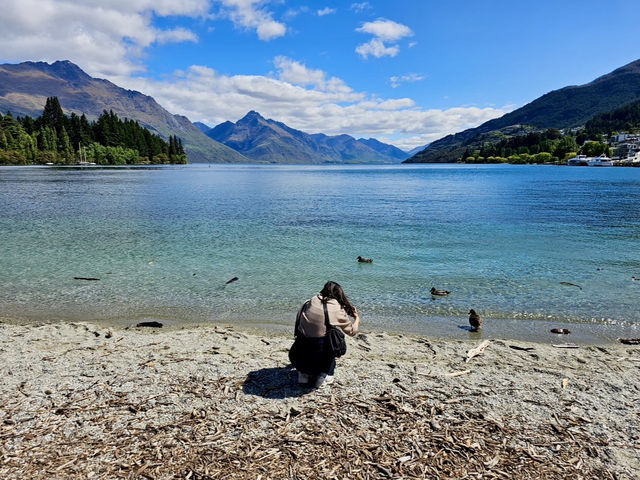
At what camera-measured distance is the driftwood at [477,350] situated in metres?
10.7

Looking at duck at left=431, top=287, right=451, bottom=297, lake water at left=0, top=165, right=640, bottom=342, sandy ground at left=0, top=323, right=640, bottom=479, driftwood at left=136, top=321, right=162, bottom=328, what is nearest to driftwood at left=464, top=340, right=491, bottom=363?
sandy ground at left=0, top=323, right=640, bottom=479

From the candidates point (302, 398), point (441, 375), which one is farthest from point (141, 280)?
point (441, 375)

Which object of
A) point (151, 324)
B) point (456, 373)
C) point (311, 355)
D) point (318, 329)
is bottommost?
point (151, 324)

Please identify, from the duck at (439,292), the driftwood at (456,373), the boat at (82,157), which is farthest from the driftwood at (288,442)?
the boat at (82,157)

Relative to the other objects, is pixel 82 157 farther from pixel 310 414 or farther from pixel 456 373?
pixel 456 373

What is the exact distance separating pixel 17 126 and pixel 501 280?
22029 centimetres

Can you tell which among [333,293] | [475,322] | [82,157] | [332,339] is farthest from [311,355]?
[82,157]

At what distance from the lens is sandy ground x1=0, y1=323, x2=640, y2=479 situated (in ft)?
19.9

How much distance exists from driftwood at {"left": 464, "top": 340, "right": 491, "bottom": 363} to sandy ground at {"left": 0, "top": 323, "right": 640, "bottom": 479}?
0.13m

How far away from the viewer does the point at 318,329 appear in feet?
26.5

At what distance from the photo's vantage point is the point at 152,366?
956 centimetres

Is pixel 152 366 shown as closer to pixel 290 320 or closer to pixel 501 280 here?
pixel 290 320

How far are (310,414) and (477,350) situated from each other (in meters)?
6.09

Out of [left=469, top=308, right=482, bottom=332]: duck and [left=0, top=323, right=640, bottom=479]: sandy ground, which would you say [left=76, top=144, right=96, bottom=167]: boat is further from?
[left=469, top=308, right=482, bottom=332]: duck
